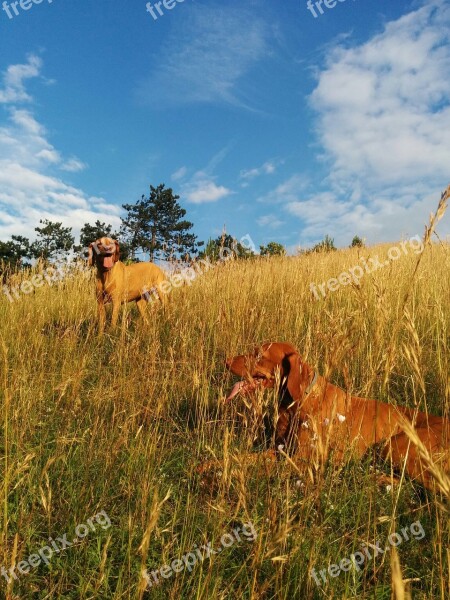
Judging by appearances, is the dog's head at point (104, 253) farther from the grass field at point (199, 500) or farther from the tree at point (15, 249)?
the tree at point (15, 249)

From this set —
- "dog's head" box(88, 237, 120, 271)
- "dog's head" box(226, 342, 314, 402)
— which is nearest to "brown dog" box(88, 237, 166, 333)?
"dog's head" box(88, 237, 120, 271)

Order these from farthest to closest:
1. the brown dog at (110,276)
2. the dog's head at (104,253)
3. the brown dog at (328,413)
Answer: the dog's head at (104,253), the brown dog at (110,276), the brown dog at (328,413)

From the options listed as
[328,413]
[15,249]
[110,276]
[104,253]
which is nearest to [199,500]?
[328,413]

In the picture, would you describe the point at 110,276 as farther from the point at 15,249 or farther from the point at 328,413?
the point at 15,249

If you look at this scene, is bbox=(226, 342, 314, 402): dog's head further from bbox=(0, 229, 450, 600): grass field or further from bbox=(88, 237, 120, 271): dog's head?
bbox=(88, 237, 120, 271): dog's head

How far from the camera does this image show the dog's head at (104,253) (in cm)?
605

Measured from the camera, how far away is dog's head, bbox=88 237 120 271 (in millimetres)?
6055

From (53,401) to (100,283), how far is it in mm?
3496

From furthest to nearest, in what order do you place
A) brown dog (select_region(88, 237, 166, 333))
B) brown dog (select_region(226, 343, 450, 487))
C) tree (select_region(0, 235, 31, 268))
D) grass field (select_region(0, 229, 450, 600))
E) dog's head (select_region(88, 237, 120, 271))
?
tree (select_region(0, 235, 31, 268)) → dog's head (select_region(88, 237, 120, 271)) → brown dog (select_region(88, 237, 166, 333)) → brown dog (select_region(226, 343, 450, 487)) → grass field (select_region(0, 229, 450, 600))

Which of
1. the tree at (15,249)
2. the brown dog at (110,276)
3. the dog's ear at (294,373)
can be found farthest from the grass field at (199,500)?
the tree at (15,249)

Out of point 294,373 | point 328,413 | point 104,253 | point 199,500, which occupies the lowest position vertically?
point 199,500

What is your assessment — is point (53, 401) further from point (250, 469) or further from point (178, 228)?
point (178, 228)

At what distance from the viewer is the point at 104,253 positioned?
19.9 feet

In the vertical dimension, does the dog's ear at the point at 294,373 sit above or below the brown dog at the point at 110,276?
below
